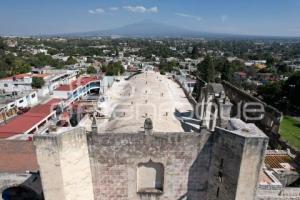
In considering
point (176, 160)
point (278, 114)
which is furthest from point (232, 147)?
point (278, 114)

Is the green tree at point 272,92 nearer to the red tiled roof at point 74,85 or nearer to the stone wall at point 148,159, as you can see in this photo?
the red tiled roof at point 74,85

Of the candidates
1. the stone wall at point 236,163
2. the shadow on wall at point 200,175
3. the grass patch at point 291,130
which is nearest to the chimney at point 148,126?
the shadow on wall at point 200,175

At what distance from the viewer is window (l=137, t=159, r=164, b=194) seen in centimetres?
1142

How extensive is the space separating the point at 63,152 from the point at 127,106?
9117 mm

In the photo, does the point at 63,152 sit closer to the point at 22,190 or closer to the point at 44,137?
the point at 44,137

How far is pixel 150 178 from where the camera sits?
11.6 m

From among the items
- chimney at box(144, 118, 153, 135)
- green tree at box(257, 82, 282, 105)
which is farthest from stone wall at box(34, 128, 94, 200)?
green tree at box(257, 82, 282, 105)

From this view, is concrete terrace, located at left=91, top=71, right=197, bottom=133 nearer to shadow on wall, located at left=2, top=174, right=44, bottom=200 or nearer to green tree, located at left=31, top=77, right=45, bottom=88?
shadow on wall, located at left=2, top=174, right=44, bottom=200

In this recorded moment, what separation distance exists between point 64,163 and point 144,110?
8493mm

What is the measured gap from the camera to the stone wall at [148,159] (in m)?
10.7

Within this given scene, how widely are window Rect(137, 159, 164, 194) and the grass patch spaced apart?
24000 millimetres

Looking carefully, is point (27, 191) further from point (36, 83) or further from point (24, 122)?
point (36, 83)

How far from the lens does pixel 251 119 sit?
2777 cm

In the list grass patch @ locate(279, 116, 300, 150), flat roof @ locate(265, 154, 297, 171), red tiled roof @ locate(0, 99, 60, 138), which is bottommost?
grass patch @ locate(279, 116, 300, 150)
